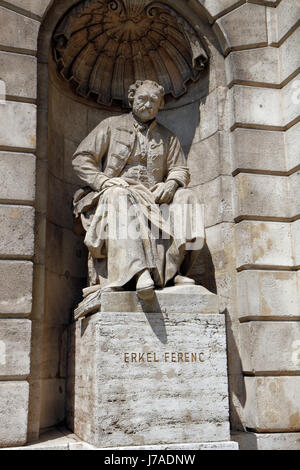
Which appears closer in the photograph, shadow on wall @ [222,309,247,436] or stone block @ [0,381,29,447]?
stone block @ [0,381,29,447]

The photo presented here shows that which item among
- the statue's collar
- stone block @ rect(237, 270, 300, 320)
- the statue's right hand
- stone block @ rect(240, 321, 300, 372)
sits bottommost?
stone block @ rect(240, 321, 300, 372)

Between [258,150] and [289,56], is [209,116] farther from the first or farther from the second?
[289,56]

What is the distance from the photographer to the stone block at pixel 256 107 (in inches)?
288

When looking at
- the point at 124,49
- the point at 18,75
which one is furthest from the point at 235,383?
the point at 124,49

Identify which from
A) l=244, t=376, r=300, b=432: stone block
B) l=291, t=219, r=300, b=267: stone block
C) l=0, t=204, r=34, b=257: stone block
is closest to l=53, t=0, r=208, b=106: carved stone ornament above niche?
l=0, t=204, r=34, b=257: stone block

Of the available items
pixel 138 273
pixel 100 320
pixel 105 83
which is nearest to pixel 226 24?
pixel 105 83

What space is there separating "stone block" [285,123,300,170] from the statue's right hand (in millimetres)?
2067

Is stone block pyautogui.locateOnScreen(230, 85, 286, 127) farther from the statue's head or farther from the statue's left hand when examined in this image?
the statue's left hand

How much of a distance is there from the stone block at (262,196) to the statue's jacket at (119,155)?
69cm

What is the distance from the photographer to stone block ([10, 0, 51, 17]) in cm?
694

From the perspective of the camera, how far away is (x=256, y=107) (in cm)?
736

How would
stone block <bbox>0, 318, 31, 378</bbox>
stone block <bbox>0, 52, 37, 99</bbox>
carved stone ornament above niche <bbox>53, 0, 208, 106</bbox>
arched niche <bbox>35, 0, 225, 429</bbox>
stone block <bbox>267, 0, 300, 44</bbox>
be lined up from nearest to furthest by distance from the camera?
stone block <bbox>0, 318, 31, 378</bbox> → stone block <bbox>0, 52, 37, 99</bbox> → arched niche <bbox>35, 0, 225, 429</bbox> → stone block <bbox>267, 0, 300, 44</bbox> → carved stone ornament above niche <bbox>53, 0, 208, 106</bbox>

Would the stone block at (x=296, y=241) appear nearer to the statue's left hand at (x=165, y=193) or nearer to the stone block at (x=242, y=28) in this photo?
the statue's left hand at (x=165, y=193)

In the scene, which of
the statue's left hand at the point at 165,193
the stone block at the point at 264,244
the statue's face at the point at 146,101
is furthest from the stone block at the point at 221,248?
the statue's face at the point at 146,101
